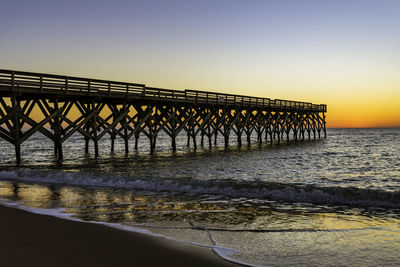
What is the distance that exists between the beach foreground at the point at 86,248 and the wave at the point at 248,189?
3.98 m

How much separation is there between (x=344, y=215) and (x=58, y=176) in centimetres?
885

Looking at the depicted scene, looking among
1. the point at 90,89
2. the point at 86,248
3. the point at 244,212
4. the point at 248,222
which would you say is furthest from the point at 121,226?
the point at 90,89

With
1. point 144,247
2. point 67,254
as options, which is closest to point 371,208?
point 144,247

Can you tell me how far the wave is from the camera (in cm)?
679

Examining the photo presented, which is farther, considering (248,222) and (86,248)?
(248,222)

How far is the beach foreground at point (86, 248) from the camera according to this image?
322cm

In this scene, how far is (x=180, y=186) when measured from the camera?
8781 millimetres

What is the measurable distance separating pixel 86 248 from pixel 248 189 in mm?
5001

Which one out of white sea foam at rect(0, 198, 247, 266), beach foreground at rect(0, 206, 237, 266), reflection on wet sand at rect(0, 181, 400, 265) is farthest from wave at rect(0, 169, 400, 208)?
beach foreground at rect(0, 206, 237, 266)

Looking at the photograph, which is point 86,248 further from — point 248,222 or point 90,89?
point 90,89

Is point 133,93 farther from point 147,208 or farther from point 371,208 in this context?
point 371,208

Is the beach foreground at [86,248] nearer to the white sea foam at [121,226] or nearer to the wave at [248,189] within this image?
the white sea foam at [121,226]

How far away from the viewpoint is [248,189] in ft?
26.3

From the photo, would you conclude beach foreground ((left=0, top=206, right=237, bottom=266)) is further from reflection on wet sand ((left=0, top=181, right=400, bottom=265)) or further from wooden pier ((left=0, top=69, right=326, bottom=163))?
wooden pier ((left=0, top=69, right=326, bottom=163))
